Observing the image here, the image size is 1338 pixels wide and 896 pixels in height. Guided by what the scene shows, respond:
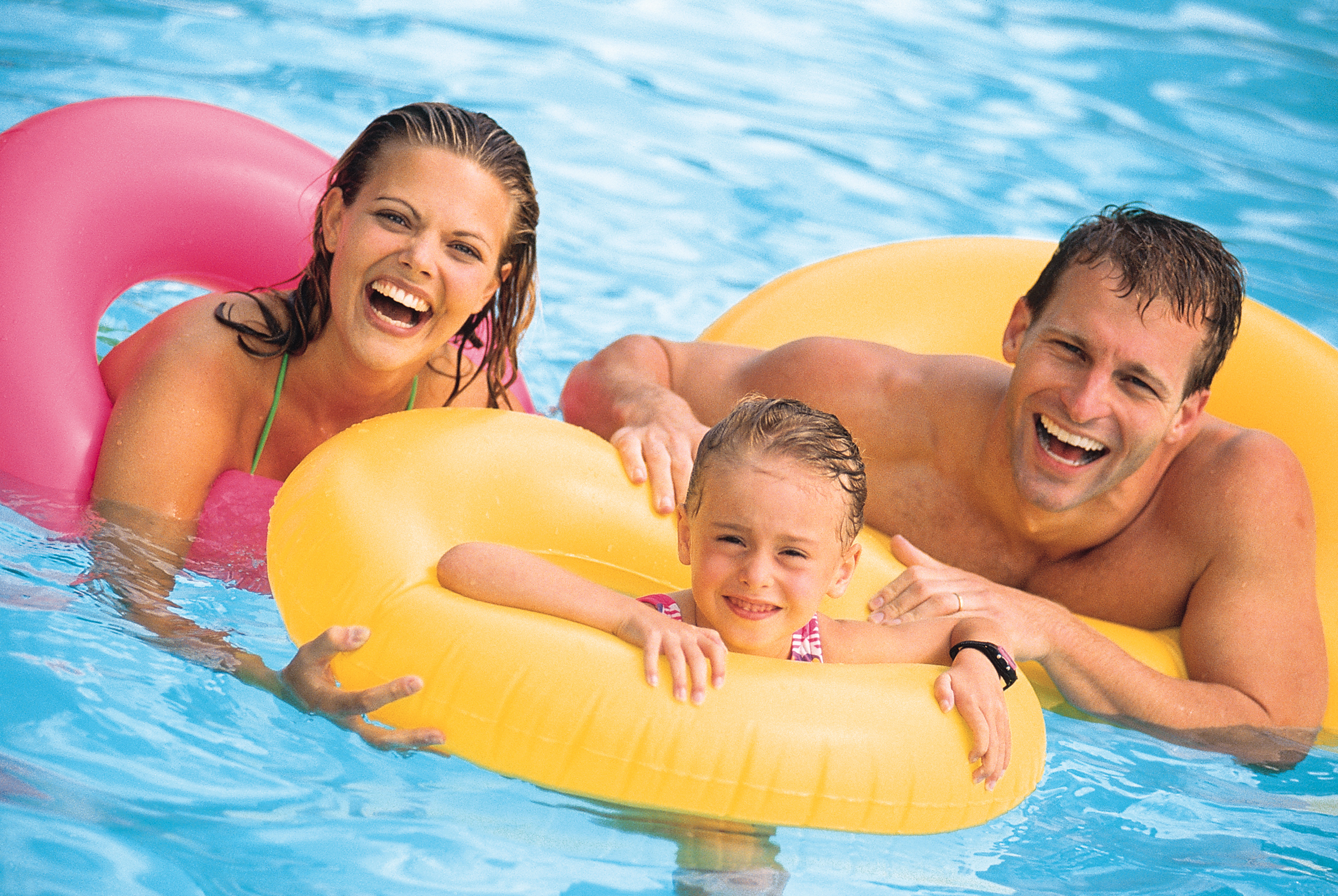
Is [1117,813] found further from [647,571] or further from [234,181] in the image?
[234,181]

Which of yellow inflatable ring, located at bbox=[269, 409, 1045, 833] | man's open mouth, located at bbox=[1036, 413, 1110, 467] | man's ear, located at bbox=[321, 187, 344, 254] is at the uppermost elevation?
man's ear, located at bbox=[321, 187, 344, 254]

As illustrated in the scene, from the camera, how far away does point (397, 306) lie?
3143 mm

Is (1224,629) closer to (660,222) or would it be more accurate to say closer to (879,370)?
(879,370)

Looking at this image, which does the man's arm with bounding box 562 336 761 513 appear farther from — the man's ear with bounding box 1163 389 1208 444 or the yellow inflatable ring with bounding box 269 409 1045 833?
the man's ear with bounding box 1163 389 1208 444

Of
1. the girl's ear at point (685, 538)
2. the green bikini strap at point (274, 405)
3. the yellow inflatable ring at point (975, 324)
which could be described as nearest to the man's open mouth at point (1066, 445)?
the yellow inflatable ring at point (975, 324)

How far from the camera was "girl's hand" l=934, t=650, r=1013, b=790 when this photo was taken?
245 centimetres

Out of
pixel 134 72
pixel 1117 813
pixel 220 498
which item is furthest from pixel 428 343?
pixel 134 72

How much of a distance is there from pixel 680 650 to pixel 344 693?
0.63 metres

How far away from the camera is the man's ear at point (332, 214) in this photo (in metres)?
3.17

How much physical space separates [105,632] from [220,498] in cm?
41

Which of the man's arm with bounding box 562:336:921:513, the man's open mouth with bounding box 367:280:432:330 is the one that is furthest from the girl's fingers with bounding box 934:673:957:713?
the man's open mouth with bounding box 367:280:432:330

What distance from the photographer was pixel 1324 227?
24.9 feet

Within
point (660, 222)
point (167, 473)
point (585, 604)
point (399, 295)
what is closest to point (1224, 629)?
point (585, 604)

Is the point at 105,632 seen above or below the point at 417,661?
below
